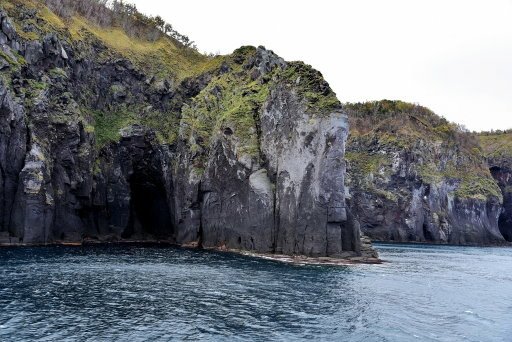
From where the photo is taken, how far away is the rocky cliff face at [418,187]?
504 feet

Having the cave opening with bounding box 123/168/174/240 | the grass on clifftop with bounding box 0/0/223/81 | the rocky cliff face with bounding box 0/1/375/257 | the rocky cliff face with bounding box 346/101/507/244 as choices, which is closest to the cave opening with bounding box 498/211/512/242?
the rocky cliff face with bounding box 346/101/507/244

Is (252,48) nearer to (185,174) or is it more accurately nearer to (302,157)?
(185,174)

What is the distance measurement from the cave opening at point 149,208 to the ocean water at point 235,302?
154 feet

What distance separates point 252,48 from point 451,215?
310 feet

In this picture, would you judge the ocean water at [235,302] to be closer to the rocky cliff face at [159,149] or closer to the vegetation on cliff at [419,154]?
the rocky cliff face at [159,149]

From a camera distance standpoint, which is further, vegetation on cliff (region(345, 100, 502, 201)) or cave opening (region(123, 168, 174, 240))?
vegetation on cliff (region(345, 100, 502, 201))

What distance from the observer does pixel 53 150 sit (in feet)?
278

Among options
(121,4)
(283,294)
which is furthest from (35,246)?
(121,4)

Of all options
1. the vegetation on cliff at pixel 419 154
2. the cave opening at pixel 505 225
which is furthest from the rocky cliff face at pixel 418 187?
the cave opening at pixel 505 225

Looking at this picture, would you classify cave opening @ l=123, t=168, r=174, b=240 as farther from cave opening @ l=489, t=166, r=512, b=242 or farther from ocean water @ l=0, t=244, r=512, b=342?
cave opening @ l=489, t=166, r=512, b=242

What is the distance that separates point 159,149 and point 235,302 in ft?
244

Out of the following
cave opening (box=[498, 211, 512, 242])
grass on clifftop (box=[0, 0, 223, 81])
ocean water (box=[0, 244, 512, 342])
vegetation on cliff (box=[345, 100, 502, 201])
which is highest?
grass on clifftop (box=[0, 0, 223, 81])

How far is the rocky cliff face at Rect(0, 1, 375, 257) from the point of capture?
249 feet

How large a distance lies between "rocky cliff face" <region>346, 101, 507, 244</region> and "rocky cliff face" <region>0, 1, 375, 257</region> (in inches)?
2709
